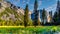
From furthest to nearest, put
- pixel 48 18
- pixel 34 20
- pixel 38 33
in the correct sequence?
pixel 48 18
pixel 34 20
pixel 38 33

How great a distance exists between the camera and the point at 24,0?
21.6 metres

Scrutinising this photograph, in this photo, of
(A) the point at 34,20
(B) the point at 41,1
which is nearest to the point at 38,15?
(A) the point at 34,20

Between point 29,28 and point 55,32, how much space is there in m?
2.84

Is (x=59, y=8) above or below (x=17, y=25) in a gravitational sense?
above

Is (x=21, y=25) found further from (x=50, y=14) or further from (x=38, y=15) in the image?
(x=50, y=14)

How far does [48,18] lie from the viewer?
22156mm


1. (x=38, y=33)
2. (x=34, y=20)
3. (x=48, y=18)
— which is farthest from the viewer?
(x=48, y=18)

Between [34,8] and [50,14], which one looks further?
[50,14]

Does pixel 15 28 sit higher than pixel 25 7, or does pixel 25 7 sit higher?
pixel 25 7

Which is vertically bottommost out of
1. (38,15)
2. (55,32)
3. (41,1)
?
(55,32)

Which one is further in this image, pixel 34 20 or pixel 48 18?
pixel 48 18

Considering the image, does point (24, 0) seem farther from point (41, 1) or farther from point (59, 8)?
point (59, 8)

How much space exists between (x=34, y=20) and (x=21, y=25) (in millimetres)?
1282

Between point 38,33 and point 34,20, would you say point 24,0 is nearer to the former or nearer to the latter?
point 34,20
